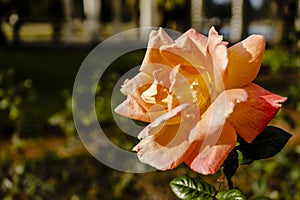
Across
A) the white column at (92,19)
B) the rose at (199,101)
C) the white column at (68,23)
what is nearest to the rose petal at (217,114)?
the rose at (199,101)

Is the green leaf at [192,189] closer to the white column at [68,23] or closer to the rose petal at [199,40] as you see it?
the rose petal at [199,40]

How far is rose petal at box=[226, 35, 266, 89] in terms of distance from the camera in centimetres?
67

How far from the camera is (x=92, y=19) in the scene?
17.4 m

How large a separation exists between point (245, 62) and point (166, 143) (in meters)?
0.13

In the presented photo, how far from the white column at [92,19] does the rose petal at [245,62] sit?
1658 centimetres

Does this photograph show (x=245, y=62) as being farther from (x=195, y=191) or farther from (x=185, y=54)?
(x=195, y=191)

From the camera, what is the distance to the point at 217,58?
655 millimetres

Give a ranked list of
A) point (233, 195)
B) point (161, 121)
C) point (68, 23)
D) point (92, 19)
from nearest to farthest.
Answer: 1. point (161, 121)
2. point (233, 195)
3. point (92, 19)
4. point (68, 23)

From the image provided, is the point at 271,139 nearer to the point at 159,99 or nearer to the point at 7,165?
the point at 159,99

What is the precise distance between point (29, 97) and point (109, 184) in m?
0.56

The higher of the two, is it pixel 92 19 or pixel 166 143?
pixel 166 143

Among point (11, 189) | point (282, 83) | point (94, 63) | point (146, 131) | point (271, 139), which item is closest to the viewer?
point (146, 131)

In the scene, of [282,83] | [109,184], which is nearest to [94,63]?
[109,184]

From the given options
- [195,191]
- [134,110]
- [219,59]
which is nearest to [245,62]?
[219,59]
